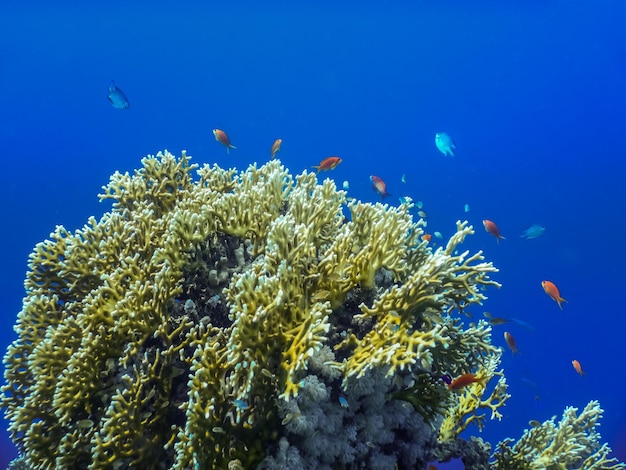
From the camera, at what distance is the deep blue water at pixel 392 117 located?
56219 mm

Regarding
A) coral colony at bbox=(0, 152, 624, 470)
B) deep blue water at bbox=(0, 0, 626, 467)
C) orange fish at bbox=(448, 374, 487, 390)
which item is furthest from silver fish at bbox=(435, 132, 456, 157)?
deep blue water at bbox=(0, 0, 626, 467)

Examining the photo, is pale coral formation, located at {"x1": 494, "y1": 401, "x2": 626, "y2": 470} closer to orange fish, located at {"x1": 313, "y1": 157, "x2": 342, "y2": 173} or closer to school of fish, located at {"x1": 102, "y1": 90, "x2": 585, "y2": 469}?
school of fish, located at {"x1": 102, "y1": 90, "x2": 585, "y2": 469}

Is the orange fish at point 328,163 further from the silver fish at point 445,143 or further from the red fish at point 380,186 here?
the silver fish at point 445,143

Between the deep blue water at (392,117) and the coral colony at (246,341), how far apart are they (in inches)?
1827

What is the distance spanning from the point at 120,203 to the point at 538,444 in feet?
17.7

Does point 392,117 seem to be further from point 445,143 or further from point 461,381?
point 461,381

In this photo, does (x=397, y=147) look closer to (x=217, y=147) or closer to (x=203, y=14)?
(x=217, y=147)

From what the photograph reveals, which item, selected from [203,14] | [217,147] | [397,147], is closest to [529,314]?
[397,147]

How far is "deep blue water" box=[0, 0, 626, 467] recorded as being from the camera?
56.2 m

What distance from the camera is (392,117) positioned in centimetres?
8494

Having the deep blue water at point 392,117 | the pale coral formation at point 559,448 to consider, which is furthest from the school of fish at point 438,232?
the deep blue water at point 392,117

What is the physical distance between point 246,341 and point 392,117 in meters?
87.2

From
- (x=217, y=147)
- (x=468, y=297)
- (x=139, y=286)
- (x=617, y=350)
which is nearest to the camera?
(x=139, y=286)

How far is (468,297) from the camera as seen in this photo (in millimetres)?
3572
